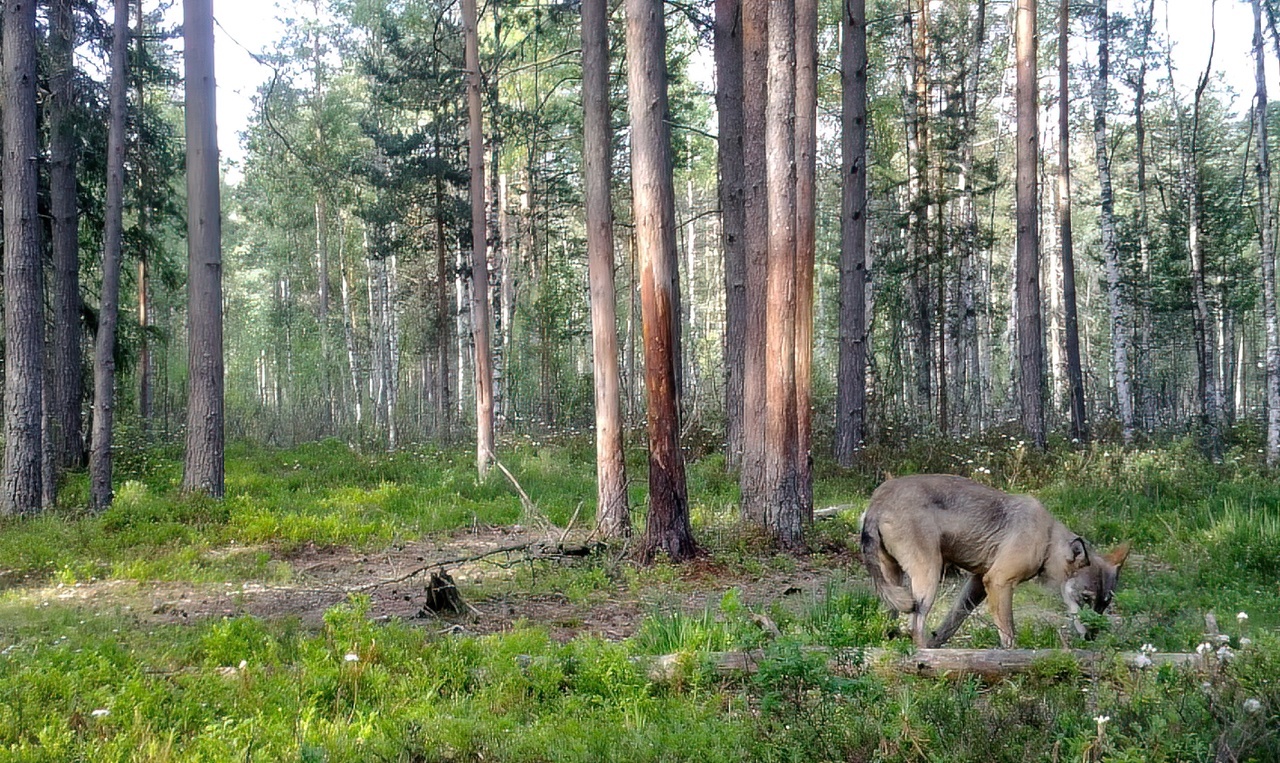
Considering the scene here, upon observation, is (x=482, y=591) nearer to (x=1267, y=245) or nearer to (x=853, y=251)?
(x=853, y=251)

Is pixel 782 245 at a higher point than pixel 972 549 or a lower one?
higher

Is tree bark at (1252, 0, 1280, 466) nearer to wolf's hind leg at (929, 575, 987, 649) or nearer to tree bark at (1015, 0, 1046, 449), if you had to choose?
tree bark at (1015, 0, 1046, 449)

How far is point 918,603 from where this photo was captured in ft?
20.8

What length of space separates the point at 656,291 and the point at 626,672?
4.83 meters

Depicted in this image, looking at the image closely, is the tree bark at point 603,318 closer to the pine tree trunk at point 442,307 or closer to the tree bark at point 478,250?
the tree bark at point 478,250

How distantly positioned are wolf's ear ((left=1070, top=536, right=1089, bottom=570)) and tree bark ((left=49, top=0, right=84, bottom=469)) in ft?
49.4

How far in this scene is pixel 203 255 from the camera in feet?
42.2

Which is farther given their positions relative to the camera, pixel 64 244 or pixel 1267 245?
pixel 64 244

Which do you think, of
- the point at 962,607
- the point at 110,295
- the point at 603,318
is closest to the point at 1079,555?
the point at 962,607

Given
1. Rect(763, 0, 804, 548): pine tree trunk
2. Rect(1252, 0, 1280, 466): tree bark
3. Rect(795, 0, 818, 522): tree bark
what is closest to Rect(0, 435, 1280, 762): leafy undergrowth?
Rect(795, 0, 818, 522): tree bark

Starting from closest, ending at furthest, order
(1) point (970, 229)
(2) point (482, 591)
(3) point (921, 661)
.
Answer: (3) point (921, 661)
(2) point (482, 591)
(1) point (970, 229)

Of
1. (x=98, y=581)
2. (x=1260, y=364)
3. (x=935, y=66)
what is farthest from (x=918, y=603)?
(x=1260, y=364)

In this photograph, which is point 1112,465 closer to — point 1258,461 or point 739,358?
point 1258,461

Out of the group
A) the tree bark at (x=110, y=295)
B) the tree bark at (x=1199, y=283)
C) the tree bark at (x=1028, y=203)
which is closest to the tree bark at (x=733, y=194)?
the tree bark at (x=1028, y=203)
